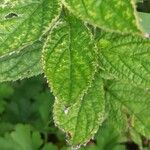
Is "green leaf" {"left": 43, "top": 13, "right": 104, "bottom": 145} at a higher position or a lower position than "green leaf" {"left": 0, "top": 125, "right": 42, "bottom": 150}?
higher

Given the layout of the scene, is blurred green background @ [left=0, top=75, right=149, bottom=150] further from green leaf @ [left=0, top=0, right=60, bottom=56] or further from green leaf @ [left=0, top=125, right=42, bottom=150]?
green leaf @ [left=0, top=0, right=60, bottom=56]

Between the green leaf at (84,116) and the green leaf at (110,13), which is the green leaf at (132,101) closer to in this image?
the green leaf at (84,116)

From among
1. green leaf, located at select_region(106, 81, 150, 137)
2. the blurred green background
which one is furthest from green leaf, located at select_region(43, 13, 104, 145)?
the blurred green background

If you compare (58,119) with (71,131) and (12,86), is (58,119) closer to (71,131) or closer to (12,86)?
(71,131)

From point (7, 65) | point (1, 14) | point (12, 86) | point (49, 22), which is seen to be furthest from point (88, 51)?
point (12, 86)

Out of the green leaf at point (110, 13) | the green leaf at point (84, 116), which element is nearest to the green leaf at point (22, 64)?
the green leaf at point (84, 116)
